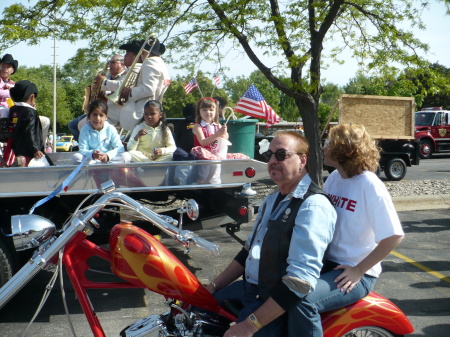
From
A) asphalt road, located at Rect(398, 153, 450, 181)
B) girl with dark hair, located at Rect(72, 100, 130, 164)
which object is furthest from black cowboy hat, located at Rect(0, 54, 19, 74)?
asphalt road, located at Rect(398, 153, 450, 181)

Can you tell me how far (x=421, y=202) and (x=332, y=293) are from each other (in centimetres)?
783

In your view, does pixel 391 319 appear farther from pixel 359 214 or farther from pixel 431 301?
pixel 431 301

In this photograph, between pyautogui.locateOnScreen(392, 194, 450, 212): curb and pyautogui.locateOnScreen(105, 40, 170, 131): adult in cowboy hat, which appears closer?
pyautogui.locateOnScreen(105, 40, 170, 131): adult in cowboy hat

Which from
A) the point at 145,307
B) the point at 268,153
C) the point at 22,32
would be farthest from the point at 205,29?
the point at 268,153

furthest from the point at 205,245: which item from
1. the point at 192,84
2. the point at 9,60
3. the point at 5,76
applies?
the point at 192,84

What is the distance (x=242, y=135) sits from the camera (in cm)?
615

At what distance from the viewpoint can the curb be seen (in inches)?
375

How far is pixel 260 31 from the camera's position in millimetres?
9977

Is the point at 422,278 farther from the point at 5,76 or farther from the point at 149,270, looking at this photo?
the point at 5,76

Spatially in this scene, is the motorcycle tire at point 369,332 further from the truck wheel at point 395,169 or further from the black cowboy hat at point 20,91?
the truck wheel at point 395,169

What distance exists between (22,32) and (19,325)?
6223 mm

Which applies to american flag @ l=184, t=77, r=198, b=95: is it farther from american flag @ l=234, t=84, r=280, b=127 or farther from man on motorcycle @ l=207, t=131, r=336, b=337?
man on motorcycle @ l=207, t=131, r=336, b=337

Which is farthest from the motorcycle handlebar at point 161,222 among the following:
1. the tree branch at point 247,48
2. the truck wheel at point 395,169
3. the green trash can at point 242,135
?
the truck wheel at point 395,169

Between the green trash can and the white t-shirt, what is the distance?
11.1 ft
